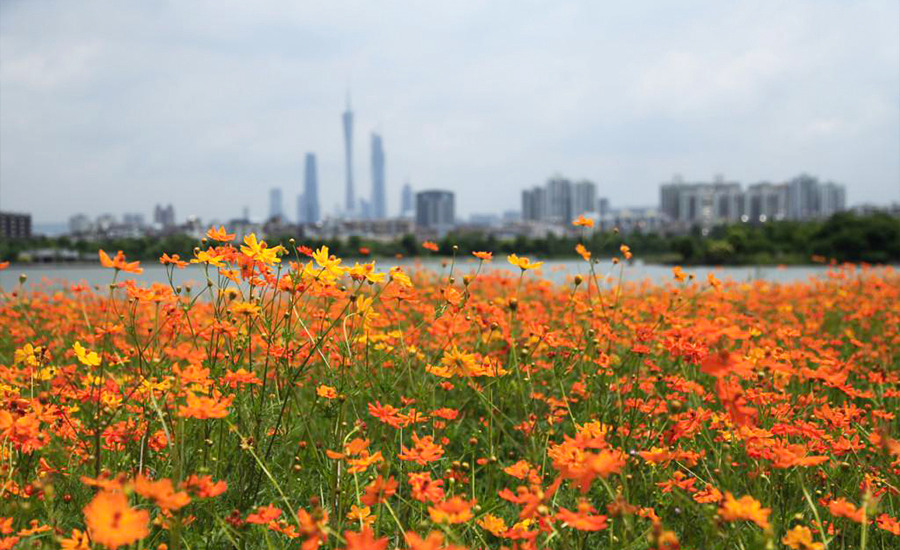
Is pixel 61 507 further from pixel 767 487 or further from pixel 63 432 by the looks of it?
pixel 767 487

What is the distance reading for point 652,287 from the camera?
689 centimetres

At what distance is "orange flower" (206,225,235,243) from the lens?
5.53 feet

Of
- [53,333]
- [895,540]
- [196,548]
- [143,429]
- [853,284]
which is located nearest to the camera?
[196,548]

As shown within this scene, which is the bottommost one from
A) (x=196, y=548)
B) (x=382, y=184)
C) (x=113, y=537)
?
(x=196, y=548)

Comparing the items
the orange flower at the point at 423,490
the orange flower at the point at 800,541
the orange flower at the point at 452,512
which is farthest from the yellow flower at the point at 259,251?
the orange flower at the point at 800,541

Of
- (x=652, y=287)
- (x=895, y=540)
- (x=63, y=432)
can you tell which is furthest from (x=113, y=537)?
(x=652, y=287)

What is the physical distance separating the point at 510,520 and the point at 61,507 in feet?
3.86

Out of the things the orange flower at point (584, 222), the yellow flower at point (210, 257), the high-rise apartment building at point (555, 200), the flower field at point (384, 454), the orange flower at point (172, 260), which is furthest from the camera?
the high-rise apartment building at point (555, 200)

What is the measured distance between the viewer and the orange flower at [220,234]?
169 centimetres

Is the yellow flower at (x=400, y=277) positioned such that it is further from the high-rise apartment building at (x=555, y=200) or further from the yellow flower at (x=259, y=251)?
the high-rise apartment building at (x=555, y=200)

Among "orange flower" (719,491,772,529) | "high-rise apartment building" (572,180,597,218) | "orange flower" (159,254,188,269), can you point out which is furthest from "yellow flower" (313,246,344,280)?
"high-rise apartment building" (572,180,597,218)

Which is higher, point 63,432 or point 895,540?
point 63,432

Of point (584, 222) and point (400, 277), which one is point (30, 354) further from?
point (584, 222)

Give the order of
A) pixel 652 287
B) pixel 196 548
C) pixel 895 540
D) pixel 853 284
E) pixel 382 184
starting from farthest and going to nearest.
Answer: pixel 382 184 < pixel 652 287 < pixel 853 284 < pixel 895 540 < pixel 196 548
